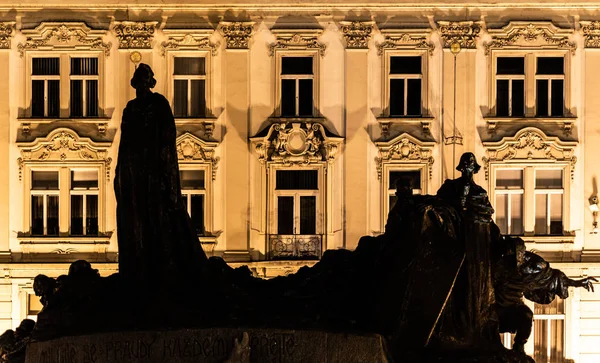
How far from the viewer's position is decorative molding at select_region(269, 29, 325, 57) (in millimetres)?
32062

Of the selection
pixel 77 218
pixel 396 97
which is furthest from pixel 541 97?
pixel 77 218

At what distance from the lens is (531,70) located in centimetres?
3234

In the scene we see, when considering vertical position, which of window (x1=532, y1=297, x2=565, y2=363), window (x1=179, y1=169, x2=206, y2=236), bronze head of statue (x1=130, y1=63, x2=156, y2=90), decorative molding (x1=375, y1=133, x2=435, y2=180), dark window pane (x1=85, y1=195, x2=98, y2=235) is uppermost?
bronze head of statue (x1=130, y1=63, x2=156, y2=90)

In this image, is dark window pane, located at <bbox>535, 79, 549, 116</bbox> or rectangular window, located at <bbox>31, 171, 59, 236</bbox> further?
dark window pane, located at <bbox>535, 79, 549, 116</bbox>

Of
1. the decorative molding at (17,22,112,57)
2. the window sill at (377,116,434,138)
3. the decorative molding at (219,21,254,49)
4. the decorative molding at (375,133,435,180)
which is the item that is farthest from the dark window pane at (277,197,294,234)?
the decorative molding at (17,22,112,57)

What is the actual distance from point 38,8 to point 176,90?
3063 millimetres

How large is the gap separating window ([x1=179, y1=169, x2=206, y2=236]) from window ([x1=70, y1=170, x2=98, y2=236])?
5.66 ft

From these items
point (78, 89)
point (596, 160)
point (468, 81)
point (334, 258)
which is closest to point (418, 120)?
point (468, 81)

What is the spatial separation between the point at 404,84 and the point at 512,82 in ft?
6.81

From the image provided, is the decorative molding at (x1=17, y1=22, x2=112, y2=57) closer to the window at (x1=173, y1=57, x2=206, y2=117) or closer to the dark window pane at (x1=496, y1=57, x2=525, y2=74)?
the window at (x1=173, y1=57, x2=206, y2=117)

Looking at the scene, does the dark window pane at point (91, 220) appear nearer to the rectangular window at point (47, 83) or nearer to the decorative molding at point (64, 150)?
the decorative molding at point (64, 150)

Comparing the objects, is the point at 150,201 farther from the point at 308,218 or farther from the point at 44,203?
the point at 44,203

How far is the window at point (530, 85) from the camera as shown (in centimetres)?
3241

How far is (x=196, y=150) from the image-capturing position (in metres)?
32.2
